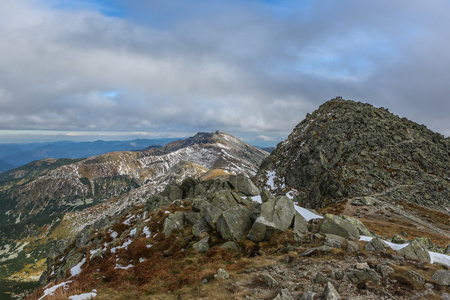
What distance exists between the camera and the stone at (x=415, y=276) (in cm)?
1159

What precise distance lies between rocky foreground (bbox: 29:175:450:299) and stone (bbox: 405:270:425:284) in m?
0.05

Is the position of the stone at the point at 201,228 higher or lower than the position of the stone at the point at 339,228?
lower

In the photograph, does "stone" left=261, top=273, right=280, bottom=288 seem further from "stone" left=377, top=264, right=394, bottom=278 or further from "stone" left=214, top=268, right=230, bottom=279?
"stone" left=377, top=264, right=394, bottom=278

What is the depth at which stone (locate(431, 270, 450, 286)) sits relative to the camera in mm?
11351

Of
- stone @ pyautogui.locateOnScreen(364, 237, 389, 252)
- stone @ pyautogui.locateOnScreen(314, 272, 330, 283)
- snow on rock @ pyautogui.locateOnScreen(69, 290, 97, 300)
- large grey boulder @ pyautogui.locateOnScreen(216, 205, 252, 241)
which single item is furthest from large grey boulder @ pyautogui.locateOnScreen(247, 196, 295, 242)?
snow on rock @ pyautogui.locateOnScreen(69, 290, 97, 300)

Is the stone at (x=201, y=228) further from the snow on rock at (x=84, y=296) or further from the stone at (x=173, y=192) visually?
the stone at (x=173, y=192)

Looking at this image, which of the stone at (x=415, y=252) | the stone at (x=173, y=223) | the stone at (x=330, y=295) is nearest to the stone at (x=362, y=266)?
the stone at (x=330, y=295)

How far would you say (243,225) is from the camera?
78.6 ft

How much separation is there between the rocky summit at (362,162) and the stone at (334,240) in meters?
43.8

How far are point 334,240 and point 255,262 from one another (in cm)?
765

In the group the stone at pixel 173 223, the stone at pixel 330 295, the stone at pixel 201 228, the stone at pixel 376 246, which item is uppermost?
the stone at pixel 330 295

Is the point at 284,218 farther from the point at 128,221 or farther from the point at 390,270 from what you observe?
the point at 128,221

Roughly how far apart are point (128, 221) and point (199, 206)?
19.4 metres

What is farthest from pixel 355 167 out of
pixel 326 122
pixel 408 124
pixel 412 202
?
pixel 408 124
